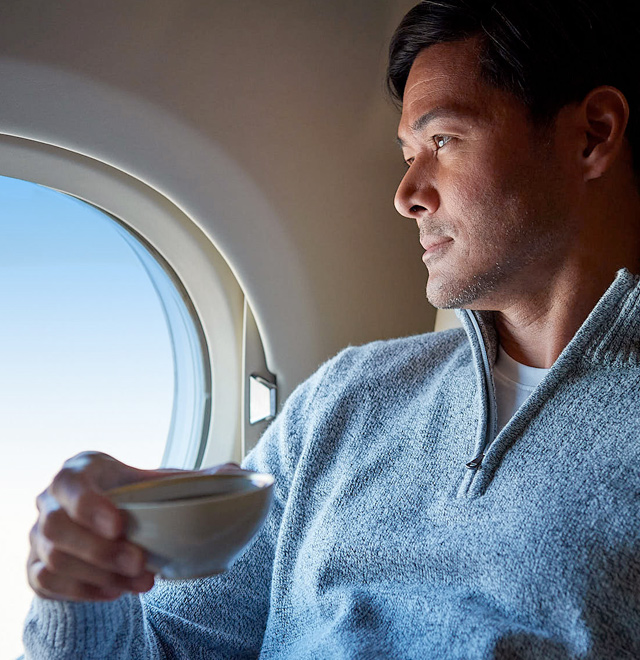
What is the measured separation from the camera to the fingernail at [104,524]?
673 mm

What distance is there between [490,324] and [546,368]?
0.13 metres

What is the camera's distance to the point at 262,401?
5.79 feet

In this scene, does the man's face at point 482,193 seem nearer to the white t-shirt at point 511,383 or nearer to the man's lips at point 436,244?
the man's lips at point 436,244

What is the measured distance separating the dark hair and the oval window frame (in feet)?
2.39

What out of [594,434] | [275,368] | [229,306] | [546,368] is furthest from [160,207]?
[594,434]

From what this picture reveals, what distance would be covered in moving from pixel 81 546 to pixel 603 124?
3.58 feet

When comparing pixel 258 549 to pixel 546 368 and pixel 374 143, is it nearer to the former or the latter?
pixel 546 368

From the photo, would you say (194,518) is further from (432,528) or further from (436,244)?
(436,244)

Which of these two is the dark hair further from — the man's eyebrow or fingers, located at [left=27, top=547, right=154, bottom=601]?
fingers, located at [left=27, top=547, right=154, bottom=601]

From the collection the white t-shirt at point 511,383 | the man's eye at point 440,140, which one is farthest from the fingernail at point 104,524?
the man's eye at point 440,140

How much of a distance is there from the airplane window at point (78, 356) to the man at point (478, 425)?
50 cm

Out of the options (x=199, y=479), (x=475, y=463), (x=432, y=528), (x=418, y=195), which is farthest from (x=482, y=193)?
(x=199, y=479)

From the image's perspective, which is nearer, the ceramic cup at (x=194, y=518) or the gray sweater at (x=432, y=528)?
the ceramic cup at (x=194, y=518)

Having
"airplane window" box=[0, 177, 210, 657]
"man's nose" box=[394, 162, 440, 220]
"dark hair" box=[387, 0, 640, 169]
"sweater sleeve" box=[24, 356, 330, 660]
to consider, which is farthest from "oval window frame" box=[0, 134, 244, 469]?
"dark hair" box=[387, 0, 640, 169]
